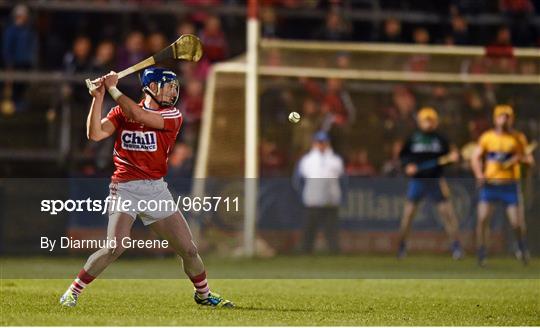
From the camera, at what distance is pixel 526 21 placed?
2145 centimetres

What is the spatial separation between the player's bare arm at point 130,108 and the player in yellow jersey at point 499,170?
7.79 meters

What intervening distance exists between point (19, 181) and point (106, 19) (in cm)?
393

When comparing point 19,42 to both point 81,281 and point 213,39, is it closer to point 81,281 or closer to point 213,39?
point 213,39

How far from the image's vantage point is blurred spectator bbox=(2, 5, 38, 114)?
1916 cm

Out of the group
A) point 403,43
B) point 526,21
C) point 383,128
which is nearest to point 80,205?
point 383,128

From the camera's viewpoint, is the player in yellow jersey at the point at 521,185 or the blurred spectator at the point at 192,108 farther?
the blurred spectator at the point at 192,108

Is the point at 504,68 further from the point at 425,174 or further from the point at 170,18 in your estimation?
the point at 170,18

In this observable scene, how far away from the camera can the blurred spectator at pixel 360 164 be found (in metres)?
19.1

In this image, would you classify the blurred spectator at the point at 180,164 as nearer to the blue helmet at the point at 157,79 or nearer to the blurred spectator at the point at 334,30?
the blurred spectator at the point at 334,30

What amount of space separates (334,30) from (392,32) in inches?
33.5

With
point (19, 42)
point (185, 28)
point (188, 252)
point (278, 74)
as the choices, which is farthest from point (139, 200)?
point (185, 28)

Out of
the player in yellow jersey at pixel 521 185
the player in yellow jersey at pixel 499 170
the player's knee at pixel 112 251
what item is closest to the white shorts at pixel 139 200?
the player's knee at pixel 112 251

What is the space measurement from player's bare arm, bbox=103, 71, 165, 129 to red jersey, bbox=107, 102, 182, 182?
10cm

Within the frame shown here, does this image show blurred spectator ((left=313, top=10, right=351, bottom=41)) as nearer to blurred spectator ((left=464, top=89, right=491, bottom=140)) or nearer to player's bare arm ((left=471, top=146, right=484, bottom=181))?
blurred spectator ((left=464, top=89, right=491, bottom=140))
